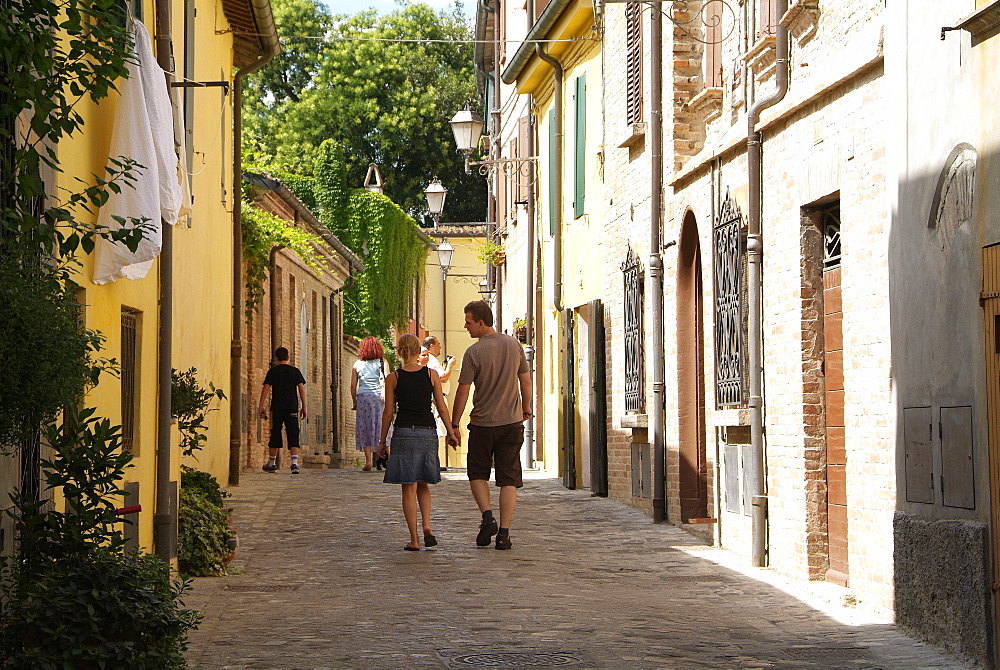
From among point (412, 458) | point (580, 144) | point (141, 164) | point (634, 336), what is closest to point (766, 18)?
point (412, 458)

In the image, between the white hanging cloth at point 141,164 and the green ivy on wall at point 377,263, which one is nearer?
the white hanging cloth at point 141,164

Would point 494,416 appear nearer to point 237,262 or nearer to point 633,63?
point 633,63

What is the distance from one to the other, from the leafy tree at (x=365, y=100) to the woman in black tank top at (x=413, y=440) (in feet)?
119

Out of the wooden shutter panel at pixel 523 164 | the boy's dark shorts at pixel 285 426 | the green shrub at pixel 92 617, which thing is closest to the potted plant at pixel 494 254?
the wooden shutter panel at pixel 523 164

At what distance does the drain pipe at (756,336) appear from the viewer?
1089cm

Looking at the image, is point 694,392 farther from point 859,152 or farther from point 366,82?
point 366,82

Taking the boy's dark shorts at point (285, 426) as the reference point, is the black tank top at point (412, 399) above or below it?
above

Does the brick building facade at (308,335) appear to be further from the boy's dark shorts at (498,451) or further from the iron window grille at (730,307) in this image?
the iron window grille at (730,307)

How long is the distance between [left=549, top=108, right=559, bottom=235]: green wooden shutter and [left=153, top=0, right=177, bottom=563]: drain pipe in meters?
11.0

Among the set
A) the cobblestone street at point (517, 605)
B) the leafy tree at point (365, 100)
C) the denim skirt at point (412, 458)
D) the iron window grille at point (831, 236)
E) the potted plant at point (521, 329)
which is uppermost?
the leafy tree at point (365, 100)

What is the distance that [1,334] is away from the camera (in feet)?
17.8

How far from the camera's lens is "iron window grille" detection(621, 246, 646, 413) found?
15.1 meters

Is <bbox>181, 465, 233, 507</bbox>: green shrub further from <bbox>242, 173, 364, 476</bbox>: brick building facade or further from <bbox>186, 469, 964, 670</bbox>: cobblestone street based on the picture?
<bbox>242, 173, 364, 476</bbox>: brick building facade

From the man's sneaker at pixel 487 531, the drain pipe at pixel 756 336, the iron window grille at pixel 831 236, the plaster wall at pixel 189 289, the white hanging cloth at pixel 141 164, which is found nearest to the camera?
the white hanging cloth at pixel 141 164
